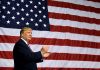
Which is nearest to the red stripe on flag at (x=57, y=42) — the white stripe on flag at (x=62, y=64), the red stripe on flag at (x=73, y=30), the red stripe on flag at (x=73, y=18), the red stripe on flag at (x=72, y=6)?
the red stripe on flag at (x=73, y=30)

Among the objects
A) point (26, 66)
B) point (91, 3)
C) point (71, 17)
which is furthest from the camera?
point (91, 3)

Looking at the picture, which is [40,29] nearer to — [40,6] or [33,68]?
[40,6]

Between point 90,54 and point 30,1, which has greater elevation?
point 30,1

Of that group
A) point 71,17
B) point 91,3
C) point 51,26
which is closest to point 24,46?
point 51,26

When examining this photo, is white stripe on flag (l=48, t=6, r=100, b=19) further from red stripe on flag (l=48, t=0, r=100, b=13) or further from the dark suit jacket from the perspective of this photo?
the dark suit jacket

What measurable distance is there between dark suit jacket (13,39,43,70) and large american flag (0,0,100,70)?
167cm

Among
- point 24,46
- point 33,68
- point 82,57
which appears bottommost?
point 82,57

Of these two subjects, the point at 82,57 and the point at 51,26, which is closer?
the point at 51,26

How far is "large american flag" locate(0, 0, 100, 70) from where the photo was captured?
19.2 ft

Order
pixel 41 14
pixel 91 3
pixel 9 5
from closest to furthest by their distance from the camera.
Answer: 1. pixel 9 5
2. pixel 41 14
3. pixel 91 3

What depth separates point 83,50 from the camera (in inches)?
276

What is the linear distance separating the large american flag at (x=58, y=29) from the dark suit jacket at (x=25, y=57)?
1.67 m

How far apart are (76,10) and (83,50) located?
94 centimetres

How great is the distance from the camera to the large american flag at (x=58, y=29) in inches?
230
